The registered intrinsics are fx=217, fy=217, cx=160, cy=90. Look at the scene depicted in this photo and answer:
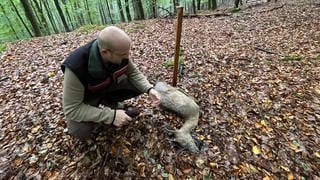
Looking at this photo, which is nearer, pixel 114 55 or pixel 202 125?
pixel 114 55

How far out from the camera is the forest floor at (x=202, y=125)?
2902 millimetres

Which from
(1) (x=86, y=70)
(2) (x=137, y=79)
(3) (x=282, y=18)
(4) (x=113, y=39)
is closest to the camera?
(4) (x=113, y=39)

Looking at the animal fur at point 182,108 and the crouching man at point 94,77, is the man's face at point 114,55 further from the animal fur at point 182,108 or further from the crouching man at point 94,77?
the animal fur at point 182,108

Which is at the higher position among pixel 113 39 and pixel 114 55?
pixel 113 39

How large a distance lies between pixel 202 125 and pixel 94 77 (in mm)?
1954

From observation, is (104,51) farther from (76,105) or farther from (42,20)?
(42,20)

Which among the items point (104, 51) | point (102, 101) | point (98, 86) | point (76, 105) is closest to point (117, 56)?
point (104, 51)

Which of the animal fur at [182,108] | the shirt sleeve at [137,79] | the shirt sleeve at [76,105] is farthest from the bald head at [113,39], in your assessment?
the animal fur at [182,108]

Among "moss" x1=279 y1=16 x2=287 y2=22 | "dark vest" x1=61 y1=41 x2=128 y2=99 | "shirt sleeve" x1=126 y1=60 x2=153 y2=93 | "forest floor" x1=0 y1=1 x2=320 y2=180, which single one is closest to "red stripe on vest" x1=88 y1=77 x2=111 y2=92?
"dark vest" x1=61 y1=41 x2=128 y2=99

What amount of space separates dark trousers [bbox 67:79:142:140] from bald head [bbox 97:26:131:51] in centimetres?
89

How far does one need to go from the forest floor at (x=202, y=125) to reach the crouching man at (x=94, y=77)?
55cm

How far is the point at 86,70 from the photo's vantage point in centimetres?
240

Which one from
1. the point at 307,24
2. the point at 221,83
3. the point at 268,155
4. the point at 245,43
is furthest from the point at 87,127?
the point at 307,24

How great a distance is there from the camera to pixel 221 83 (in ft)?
15.2
